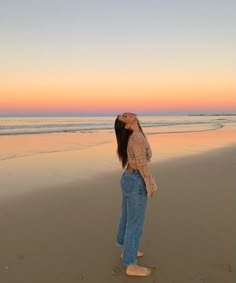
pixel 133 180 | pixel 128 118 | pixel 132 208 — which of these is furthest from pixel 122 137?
pixel 132 208

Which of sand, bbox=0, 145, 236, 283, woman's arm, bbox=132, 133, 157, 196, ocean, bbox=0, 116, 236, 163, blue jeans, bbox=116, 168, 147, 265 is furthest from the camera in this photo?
ocean, bbox=0, 116, 236, 163

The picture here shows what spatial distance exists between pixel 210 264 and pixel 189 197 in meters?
2.75

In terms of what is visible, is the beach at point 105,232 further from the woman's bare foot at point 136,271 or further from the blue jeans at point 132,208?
the blue jeans at point 132,208

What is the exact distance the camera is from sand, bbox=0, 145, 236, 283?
3.66m

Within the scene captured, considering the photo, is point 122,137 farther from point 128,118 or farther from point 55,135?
point 55,135

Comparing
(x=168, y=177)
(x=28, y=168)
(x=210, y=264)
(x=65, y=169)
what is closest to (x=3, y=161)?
(x=28, y=168)

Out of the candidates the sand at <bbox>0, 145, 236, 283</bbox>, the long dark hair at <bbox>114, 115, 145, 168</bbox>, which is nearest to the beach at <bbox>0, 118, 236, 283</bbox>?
the sand at <bbox>0, 145, 236, 283</bbox>

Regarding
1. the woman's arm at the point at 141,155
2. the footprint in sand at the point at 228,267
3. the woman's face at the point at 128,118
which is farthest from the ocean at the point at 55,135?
the footprint in sand at the point at 228,267

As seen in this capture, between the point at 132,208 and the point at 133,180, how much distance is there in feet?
1.11

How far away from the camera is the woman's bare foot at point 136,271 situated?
361cm

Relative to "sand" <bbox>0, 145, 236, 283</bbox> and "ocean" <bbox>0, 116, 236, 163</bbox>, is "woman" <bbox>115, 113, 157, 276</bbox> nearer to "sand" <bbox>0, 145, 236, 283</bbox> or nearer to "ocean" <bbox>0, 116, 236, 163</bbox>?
"sand" <bbox>0, 145, 236, 283</bbox>

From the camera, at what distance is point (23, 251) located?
4.16 meters

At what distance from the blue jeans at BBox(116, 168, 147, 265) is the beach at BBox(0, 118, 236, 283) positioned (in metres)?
0.29

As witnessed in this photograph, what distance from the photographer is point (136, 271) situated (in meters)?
3.62
